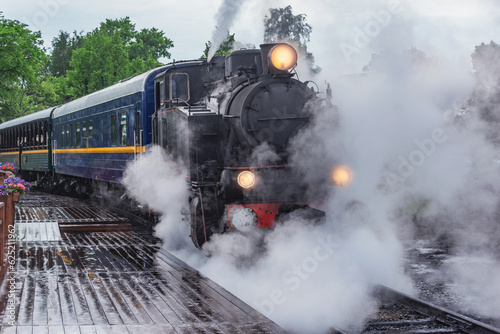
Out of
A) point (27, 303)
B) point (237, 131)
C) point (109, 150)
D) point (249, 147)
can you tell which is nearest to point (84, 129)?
point (109, 150)

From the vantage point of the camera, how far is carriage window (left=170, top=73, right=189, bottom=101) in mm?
8632

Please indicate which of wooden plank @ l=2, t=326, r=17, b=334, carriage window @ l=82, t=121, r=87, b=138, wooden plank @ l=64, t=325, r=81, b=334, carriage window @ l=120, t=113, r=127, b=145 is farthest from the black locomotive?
carriage window @ l=82, t=121, r=87, b=138

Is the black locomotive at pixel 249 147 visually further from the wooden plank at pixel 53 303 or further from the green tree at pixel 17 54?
Result: the green tree at pixel 17 54

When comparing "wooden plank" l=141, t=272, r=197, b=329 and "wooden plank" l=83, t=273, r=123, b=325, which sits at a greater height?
"wooden plank" l=83, t=273, r=123, b=325

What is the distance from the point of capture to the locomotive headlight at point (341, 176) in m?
7.15

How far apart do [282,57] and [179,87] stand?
1910 millimetres

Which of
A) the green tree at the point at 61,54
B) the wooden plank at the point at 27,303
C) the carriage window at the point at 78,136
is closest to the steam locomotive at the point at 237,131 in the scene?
the wooden plank at the point at 27,303

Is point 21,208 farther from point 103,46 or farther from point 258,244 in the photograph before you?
point 103,46

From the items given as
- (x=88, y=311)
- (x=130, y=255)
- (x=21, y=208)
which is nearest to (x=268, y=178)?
(x=130, y=255)

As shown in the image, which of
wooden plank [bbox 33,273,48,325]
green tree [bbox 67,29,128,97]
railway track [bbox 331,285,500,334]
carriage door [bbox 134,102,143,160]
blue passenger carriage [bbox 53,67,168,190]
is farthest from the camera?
green tree [bbox 67,29,128,97]

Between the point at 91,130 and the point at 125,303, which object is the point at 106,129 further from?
the point at 125,303

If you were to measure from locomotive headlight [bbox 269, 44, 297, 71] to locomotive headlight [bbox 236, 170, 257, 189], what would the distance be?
141cm

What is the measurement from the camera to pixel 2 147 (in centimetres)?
2986

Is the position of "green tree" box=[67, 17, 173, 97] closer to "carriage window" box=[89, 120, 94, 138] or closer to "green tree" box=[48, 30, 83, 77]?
"carriage window" box=[89, 120, 94, 138]
